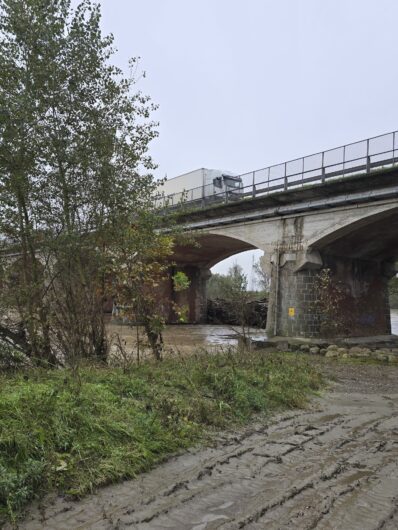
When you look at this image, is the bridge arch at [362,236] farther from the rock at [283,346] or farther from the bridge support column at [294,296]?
the rock at [283,346]

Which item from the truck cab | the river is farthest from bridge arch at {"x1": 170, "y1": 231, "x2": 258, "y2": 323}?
the river

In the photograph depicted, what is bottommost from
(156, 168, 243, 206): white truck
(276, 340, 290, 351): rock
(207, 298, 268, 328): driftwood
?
(276, 340, 290, 351): rock

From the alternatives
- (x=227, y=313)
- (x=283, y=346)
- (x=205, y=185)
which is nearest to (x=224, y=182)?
(x=205, y=185)

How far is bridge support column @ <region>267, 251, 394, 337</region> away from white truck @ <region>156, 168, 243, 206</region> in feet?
18.6

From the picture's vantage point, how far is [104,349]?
8.25 metres

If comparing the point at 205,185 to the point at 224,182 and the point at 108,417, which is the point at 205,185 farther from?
the point at 108,417

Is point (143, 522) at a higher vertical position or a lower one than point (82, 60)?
lower

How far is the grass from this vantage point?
346 centimetres

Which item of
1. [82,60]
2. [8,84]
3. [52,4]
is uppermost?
[52,4]

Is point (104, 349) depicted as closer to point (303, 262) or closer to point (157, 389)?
point (157, 389)

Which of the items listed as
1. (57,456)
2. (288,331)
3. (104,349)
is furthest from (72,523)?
(288,331)

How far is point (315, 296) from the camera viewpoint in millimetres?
19625

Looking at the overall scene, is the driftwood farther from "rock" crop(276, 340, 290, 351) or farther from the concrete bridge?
"rock" crop(276, 340, 290, 351)

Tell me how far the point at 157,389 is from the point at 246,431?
117 cm
